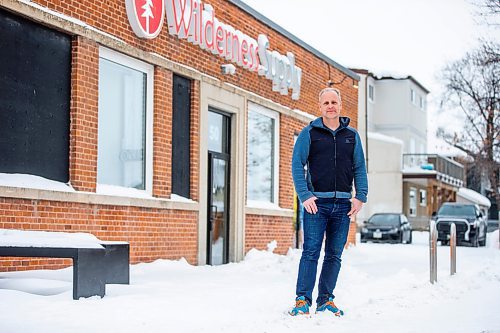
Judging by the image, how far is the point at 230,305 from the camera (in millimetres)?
8125

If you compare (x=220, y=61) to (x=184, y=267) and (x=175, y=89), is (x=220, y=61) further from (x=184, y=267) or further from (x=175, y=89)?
(x=184, y=267)

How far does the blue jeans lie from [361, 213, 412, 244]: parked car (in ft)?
89.2

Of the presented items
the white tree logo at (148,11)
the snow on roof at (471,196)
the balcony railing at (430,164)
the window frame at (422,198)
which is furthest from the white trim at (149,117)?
the snow on roof at (471,196)

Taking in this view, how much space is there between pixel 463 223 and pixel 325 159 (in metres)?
25.4

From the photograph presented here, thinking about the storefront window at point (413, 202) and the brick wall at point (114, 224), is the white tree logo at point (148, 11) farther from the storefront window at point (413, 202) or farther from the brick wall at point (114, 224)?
the storefront window at point (413, 202)

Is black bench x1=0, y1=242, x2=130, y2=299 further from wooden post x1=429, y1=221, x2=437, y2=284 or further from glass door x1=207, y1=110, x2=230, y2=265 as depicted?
glass door x1=207, y1=110, x2=230, y2=265

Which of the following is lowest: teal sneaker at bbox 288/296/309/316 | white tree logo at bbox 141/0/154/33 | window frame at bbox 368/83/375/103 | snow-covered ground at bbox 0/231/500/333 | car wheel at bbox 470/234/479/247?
car wheel at bbox 470/234/479/247

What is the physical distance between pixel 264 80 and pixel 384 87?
34906mm

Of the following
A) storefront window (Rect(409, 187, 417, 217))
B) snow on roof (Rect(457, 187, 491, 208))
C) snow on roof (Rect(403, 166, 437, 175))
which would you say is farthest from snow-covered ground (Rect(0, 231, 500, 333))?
snow on roof (Rect(457, 187, 491, 208))

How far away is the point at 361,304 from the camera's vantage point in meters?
8.49

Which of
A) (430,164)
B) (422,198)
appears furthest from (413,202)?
(430,164)

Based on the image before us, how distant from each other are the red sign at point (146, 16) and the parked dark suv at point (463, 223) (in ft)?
65.0

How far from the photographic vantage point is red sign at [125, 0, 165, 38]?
12602 mm

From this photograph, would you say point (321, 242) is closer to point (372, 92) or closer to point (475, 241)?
point (475, 241)
